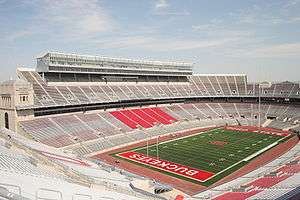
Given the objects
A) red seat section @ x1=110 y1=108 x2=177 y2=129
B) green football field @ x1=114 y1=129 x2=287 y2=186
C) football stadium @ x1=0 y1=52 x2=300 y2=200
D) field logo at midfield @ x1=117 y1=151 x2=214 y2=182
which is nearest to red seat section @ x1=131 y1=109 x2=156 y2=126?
red seat section @ x1=110 y1=108 x2=177 y2=129

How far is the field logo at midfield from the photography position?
38594 mm

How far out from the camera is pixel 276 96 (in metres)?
78.1

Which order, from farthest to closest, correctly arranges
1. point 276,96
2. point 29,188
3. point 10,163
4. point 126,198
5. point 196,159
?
point 276,96
point 196,159
point 10,163
point 126,198
point 29,188

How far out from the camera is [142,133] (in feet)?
195

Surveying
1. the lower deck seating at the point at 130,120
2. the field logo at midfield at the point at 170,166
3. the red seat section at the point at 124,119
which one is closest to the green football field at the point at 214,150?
the field logo at midfield at the point at 170,166

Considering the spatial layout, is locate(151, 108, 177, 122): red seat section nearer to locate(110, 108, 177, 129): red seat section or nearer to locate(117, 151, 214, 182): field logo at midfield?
locate(110, 108, 177, 129): red seat section

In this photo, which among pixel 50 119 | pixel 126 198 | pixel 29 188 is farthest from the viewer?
pixel 50 119

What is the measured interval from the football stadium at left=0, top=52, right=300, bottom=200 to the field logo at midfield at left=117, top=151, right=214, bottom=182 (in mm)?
129

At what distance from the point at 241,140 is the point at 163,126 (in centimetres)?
1520

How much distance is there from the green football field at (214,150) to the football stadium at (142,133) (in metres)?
0.16

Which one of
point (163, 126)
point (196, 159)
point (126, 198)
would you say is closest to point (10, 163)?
point (126, 198)

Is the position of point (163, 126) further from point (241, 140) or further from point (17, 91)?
point (17, 91)

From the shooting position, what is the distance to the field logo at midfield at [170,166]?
3859cm

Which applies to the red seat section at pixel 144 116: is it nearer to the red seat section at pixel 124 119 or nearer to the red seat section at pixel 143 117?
the red seat section at pixel 143 117
